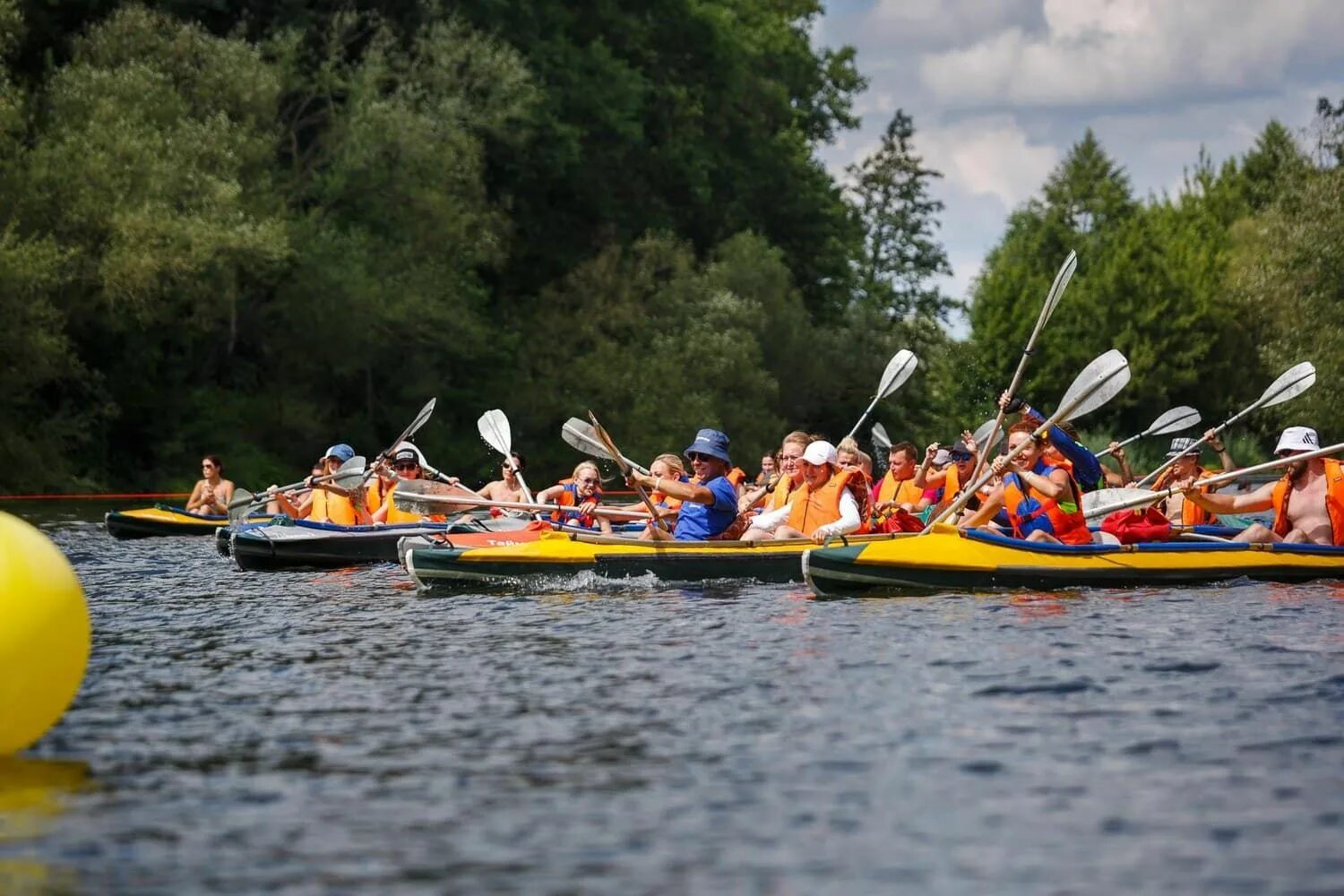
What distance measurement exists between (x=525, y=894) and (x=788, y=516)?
354 inches

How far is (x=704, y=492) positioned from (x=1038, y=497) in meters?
2.31

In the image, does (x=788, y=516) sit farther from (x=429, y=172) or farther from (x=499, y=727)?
(x=429, y=172)

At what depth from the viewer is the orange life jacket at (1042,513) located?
13.8m

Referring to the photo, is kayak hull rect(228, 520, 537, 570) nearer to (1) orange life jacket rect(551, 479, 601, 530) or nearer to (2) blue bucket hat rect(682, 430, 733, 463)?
(1) orange life jacket rect(551, 479, 601, 530)

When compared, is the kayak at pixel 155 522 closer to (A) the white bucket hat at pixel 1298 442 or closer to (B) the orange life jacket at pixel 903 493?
(B) the orange life jacket at pixel 903 493

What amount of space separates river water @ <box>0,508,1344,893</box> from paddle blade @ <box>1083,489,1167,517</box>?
1.51 m

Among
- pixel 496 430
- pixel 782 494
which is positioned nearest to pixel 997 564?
pixel 782 494

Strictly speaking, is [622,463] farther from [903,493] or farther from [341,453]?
[341,453]

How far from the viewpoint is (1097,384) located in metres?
14.5

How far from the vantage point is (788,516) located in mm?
14688

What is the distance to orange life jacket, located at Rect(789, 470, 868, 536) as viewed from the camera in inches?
573

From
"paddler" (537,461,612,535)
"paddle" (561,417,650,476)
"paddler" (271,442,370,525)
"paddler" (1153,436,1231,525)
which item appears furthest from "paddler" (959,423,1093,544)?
"paddler" (271,442,370,525)

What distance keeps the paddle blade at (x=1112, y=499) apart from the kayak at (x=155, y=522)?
34.4 feet

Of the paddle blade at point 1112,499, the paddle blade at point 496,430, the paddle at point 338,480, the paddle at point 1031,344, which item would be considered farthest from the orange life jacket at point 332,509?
the paddle blade at point 1112,499
